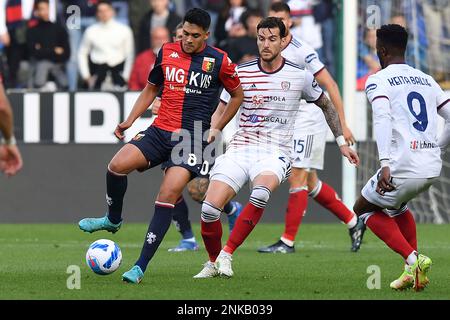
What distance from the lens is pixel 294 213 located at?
12047mm

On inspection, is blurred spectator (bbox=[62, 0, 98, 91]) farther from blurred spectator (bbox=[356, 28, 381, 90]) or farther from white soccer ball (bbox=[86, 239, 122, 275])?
white soccer ball (bbox=[86, 239, 122, 275])

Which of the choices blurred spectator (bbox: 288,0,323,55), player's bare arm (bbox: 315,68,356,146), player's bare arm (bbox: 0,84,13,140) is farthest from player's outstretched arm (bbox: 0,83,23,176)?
blurred spectator (bbox: 288,0,323,55)

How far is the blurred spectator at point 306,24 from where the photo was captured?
16.4 m

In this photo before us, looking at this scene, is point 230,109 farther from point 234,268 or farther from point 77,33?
point 77,33

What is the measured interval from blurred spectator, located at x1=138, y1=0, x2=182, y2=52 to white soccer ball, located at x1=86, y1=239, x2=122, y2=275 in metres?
8.25

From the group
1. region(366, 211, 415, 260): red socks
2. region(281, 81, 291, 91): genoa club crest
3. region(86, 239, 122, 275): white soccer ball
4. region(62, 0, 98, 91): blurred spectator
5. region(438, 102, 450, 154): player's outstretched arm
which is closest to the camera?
region(366, 211, 415, 260): red socks

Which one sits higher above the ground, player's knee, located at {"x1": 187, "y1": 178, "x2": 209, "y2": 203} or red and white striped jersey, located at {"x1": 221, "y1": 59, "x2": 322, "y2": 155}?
red and white striped jersey, located at {"x1": 221, "y1": 59, "x2": 322, "y2": 155}

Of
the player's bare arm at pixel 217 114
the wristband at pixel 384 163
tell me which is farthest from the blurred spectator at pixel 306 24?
the wristband at pixel 384 163

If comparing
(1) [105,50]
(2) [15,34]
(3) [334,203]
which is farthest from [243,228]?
(2) [15,34]

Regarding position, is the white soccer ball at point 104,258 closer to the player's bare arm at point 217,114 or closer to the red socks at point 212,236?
the red socks at point 212,236

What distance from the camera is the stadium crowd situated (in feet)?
54.1

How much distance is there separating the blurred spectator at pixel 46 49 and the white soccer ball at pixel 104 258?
27.9 ft
